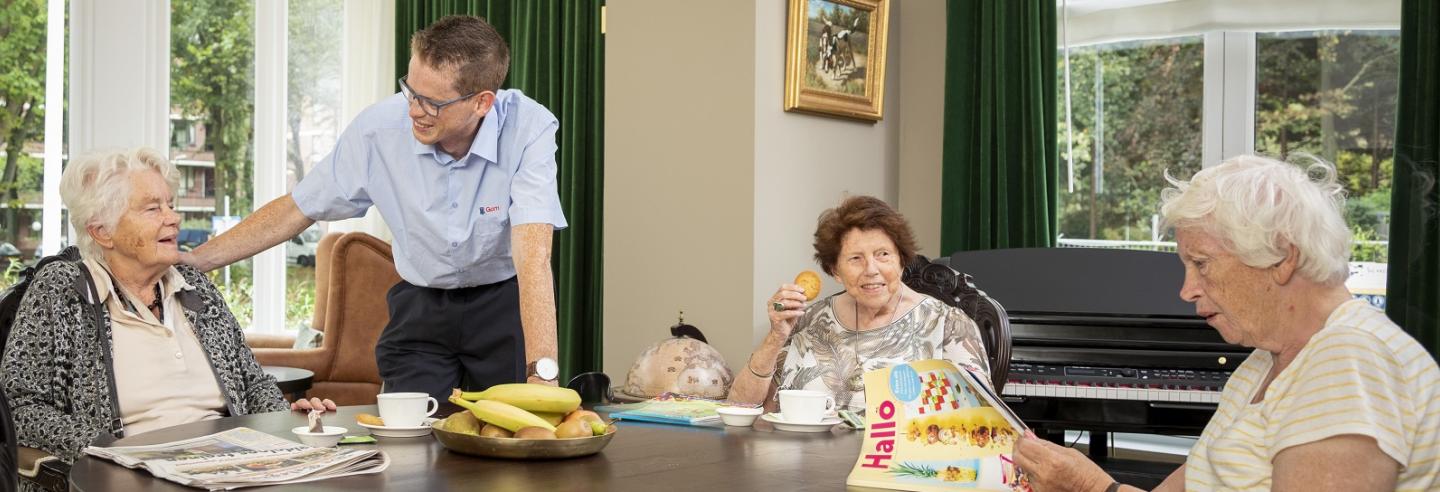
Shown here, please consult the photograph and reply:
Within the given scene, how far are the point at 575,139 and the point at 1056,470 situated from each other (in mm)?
3840

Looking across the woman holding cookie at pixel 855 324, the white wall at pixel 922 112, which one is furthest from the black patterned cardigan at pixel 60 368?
the white wall at pixel 922 112

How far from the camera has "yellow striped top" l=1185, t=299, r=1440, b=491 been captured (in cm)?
136

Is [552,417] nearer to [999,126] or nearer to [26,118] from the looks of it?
[999,126]

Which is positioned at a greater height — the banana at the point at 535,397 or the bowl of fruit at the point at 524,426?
the banana at the point at 535,397

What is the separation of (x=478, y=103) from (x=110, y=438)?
0.99 metres

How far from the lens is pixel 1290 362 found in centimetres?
157

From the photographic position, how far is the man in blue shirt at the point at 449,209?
267cm

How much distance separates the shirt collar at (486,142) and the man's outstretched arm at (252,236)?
Result: 1.16 feet

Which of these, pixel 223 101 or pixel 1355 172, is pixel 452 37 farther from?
pixel 223 101

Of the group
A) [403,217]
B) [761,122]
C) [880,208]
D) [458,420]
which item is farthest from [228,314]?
[761,122]

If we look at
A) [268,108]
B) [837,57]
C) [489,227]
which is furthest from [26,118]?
[489,227]

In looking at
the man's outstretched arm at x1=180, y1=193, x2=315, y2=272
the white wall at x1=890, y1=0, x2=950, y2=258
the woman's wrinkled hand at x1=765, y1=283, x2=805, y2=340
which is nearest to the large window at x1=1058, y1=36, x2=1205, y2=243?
the white wall at x1=890, y1=0, x2=950, y2=258

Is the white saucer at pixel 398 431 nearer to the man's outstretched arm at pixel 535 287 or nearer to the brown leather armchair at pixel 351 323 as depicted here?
the man's outstretched arm at pixel 535 287

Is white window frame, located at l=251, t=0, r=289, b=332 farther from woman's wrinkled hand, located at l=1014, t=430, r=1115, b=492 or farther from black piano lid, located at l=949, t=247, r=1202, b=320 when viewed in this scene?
woman's wrinkled hand, located at l=1014, t=430, r=1115, b=492
